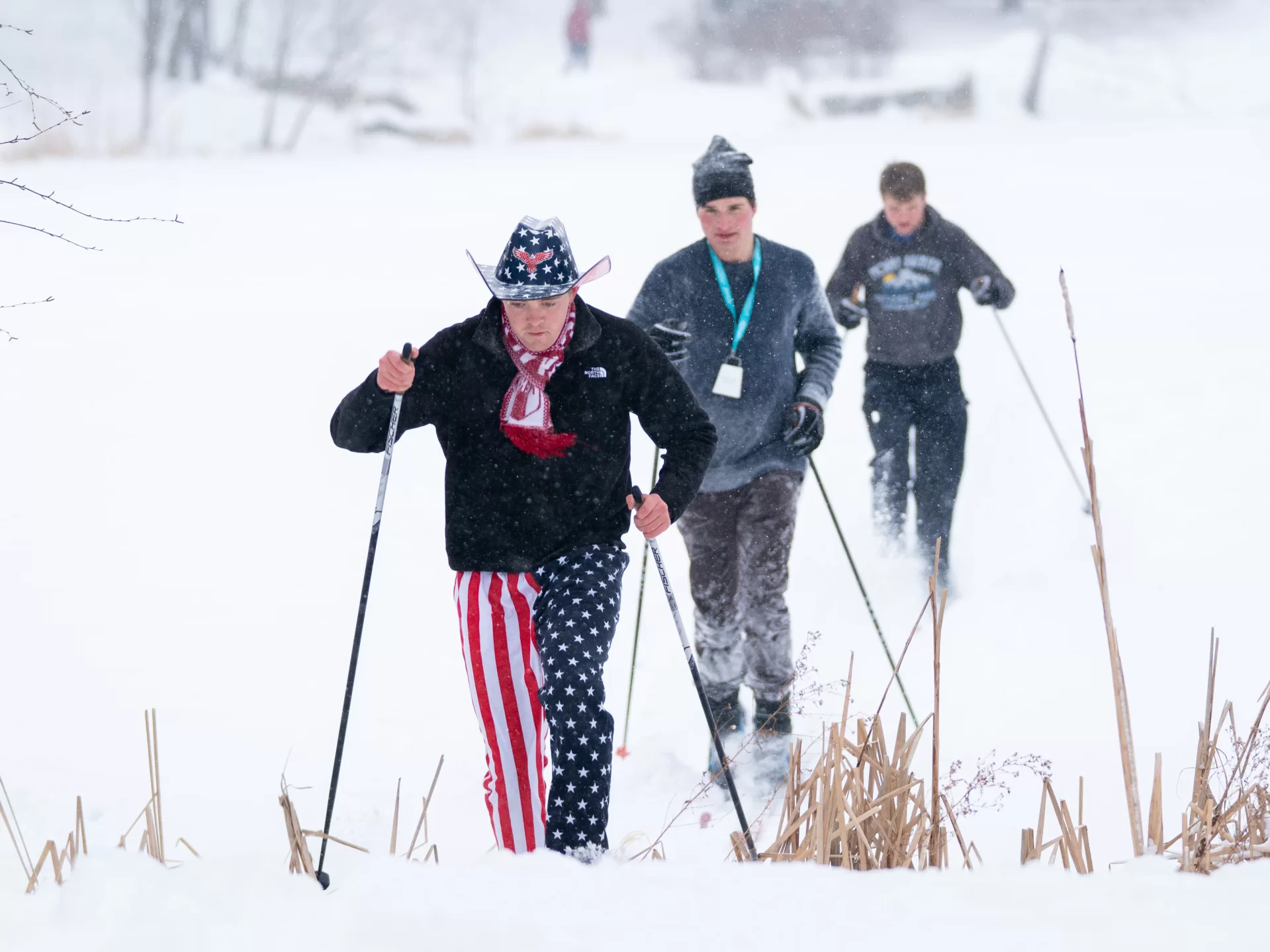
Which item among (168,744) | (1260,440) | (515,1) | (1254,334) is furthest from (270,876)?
(515,1)

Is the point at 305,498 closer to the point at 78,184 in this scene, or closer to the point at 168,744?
the point at 168,744

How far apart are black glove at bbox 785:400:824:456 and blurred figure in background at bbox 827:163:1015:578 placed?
1.76 m

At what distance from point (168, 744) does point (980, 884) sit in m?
3.39

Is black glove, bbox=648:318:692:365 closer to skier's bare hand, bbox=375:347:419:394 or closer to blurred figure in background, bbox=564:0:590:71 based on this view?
skier's bare hand, bbox=375:347:419:394

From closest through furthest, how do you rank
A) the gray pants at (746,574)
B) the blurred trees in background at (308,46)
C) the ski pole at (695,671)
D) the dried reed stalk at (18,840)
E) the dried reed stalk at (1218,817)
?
1. the dried reed stalk at (1218,817)
2. the dried reed stalk at (18,840)
3. the ski pole at (695,671)
4. the gray pants at (746,574)
5. the blurred trees in background at (308,46)

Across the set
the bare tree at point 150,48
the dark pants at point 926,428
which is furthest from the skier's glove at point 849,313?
the bare tree at point 150,48

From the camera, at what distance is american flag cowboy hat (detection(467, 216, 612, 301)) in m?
3.14

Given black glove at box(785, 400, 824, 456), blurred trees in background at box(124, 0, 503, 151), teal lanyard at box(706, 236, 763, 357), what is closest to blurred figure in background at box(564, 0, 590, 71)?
blurred trees in background at box(124, 0, 503, 151)

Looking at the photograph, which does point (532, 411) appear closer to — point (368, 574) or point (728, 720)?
point (368, 574)

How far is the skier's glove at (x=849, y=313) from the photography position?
19.6 ft

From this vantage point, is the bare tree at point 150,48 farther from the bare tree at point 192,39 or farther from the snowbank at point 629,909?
the snowbank at point 629,909

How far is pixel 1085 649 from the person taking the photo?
5.58m

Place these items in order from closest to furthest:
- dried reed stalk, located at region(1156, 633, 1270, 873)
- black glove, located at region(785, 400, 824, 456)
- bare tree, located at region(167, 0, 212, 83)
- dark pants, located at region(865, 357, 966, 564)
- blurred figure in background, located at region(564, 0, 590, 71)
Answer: dried reed stalk, located at region(1156, 633, 1270, 873) < black glove, located at region(785, 400, 824, 456) < dark pants, located at region(865, 357, 966, 564) < bare tree, located at region(167, 0, 212, 83) < blurred figure in background, located at region(564, 0, 590, 71)

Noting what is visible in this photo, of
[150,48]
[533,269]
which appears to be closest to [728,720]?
[533,269]
